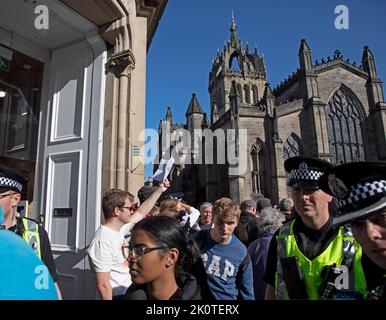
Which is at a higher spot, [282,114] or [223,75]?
[223,75]

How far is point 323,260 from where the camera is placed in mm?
1726

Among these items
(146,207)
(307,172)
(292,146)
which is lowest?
(146,207)

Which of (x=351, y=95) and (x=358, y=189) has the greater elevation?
(x=351, y=95)

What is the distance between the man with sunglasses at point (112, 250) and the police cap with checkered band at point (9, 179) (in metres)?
0.74

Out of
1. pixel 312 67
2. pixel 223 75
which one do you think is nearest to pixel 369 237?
pixel 312 67

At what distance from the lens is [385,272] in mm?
1253

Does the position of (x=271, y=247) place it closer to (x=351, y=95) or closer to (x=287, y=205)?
(x=287, y=205)

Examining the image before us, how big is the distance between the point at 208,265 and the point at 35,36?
4051mm

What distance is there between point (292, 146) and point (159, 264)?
25.6 metres

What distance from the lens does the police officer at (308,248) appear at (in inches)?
65.6

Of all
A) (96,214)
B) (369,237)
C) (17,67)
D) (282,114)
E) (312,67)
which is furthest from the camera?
(312,67)

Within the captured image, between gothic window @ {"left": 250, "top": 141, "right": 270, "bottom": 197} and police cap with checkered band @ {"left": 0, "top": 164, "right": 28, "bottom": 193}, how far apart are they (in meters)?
22.8

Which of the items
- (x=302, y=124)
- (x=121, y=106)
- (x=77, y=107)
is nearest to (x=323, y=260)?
(x=121, y=106)

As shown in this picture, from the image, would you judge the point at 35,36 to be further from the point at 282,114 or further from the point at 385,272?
the point at 282,114
